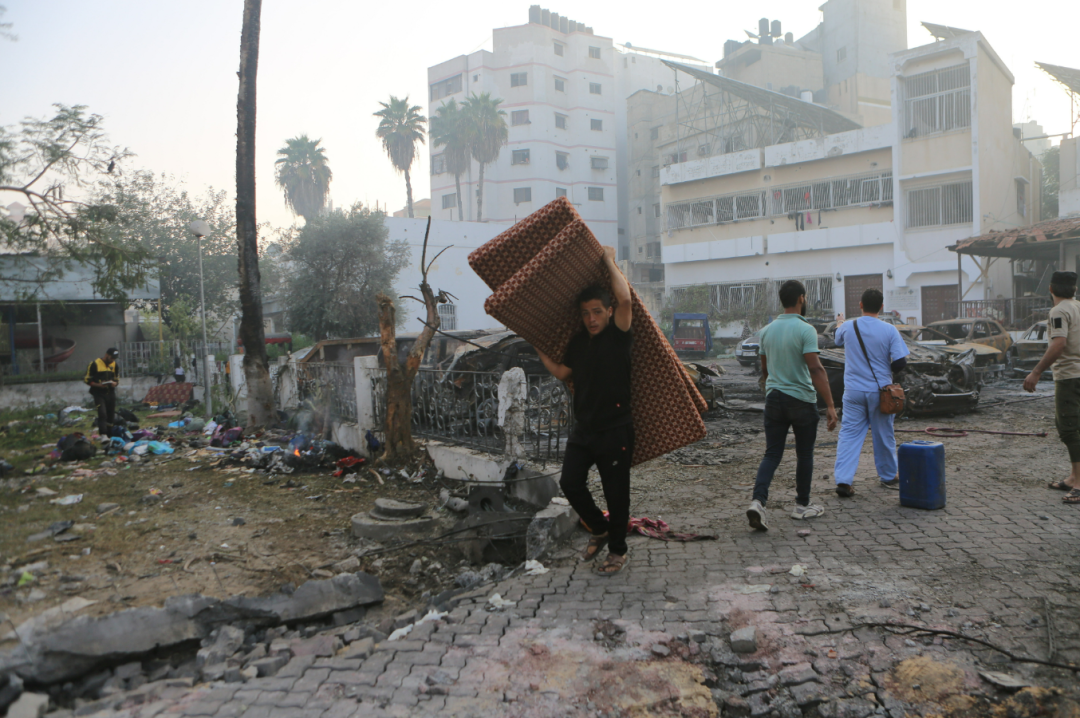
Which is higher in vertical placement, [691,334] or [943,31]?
[943,31]

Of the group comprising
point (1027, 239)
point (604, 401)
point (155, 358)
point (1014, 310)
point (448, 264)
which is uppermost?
point (448, 264)

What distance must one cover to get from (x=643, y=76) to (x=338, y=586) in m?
63.2

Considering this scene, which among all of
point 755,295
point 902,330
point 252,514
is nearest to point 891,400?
point 252,514

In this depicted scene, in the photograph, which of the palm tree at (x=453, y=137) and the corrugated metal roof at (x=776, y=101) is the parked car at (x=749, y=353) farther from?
the palm tree at (x=453, y=137)

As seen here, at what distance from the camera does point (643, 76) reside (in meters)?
60.2

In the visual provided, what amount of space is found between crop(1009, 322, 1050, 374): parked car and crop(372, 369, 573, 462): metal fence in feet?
43.0

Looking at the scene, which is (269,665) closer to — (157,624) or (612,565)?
(157,624)

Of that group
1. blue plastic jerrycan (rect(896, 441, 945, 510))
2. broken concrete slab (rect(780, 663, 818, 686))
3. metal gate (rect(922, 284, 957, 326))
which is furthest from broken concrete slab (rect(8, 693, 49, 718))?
metal gate (rect(922, 284, 957, 326))

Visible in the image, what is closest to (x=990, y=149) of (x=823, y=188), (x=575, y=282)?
(x=823, y=188)

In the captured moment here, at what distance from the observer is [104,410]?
38.5 feet

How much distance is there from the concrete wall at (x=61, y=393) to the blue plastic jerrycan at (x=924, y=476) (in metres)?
18.3

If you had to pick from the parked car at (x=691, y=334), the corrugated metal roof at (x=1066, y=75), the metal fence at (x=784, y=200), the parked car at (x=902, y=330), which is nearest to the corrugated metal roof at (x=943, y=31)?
the corrugated metal roof at (x=1066, y=75)

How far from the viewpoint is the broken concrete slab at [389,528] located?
5570 mm

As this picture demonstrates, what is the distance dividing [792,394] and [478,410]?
3.20 meters
